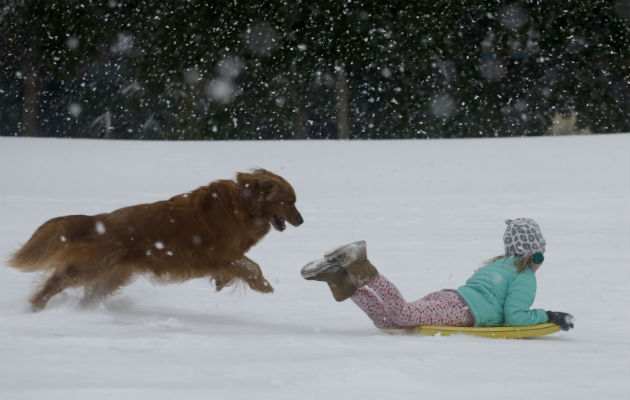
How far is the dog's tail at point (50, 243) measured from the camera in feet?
14.6

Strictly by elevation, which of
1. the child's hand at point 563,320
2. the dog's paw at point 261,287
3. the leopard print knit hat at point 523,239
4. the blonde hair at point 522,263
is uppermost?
the leopard print knit hat at point 523,239

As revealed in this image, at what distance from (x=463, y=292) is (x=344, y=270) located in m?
0.75

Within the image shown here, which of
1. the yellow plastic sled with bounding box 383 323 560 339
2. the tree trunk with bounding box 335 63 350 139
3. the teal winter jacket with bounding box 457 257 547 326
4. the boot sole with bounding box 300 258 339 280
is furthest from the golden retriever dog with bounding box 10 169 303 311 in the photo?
the tree trunk with bounding box 335 63 350 139

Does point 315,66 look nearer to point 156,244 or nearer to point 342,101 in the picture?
point 342,101

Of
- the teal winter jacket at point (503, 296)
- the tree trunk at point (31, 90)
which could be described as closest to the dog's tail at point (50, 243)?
the teal winter jacket at point (503, 296)

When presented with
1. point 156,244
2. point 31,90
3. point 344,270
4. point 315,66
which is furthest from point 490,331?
point 31,90

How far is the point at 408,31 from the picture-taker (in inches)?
835

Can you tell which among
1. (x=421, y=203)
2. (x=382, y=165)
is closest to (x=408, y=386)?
(x=421, y=203)

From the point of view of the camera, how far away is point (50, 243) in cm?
447

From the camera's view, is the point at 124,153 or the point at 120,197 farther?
the point at 124,153

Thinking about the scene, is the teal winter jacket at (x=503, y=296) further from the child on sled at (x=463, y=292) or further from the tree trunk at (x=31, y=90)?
the tree trunk at (x=31, y=90)

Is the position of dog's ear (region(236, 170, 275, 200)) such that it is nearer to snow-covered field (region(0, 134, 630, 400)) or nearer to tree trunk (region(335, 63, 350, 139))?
snow-covered field (region(0, 134, 630, 400))

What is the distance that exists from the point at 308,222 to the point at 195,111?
11963mm

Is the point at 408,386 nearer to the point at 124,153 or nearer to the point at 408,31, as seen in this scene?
the point at 124,153
